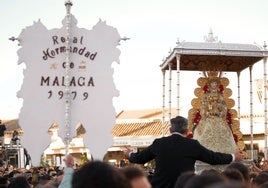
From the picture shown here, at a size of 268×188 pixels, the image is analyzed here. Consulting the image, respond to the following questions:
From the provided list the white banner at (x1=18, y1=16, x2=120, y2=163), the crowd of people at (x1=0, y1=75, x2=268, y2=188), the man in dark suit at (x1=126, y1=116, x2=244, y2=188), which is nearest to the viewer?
the crowd of people at (x1=0, y1=75, x2=268, y2=188)

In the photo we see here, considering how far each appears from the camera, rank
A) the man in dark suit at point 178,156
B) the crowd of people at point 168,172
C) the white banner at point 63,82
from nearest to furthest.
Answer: the crowd of people at point 168,172
the man in dark suit at point 178,156
the white banner at point 63,82

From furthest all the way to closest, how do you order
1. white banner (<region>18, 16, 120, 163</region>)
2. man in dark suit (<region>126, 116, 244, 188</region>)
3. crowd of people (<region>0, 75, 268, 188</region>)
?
white banner (<region>18, 16, 120, 163</region>) → man in dark suit (<region>126, 116, 244, 188</region>) → crowd of people (<region>0, 75, 268, 188</region>)

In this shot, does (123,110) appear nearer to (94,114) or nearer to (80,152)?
(80,152)

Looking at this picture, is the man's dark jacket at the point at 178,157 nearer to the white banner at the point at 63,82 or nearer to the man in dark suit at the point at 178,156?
the man in dark suit at the point at 178,156

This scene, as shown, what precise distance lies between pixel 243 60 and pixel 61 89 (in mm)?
8407

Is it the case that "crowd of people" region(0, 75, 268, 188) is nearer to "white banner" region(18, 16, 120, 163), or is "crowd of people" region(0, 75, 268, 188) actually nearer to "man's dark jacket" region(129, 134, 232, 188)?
"man's dark jacket" region(129, 134, 232, 188)

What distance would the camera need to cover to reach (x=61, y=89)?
10.5m

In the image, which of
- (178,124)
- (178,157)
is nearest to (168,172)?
(178,157)

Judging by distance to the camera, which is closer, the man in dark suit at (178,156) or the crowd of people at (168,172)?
the crowd of people at (168,172)

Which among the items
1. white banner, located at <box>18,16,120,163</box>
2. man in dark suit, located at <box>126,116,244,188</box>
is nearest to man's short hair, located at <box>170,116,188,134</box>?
man in dark suit, located at <box>126,116,244,188</box>

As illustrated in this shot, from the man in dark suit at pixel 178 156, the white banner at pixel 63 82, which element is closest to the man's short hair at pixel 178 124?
the man in dark suit at pixel 178 156

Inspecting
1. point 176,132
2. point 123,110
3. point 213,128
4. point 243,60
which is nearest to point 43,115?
point 176,132

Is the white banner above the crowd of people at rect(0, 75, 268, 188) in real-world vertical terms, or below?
above

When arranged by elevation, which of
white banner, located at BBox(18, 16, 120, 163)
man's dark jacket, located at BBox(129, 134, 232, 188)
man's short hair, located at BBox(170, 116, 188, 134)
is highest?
white banner, located at BBox(18, 16, 120, 163)
